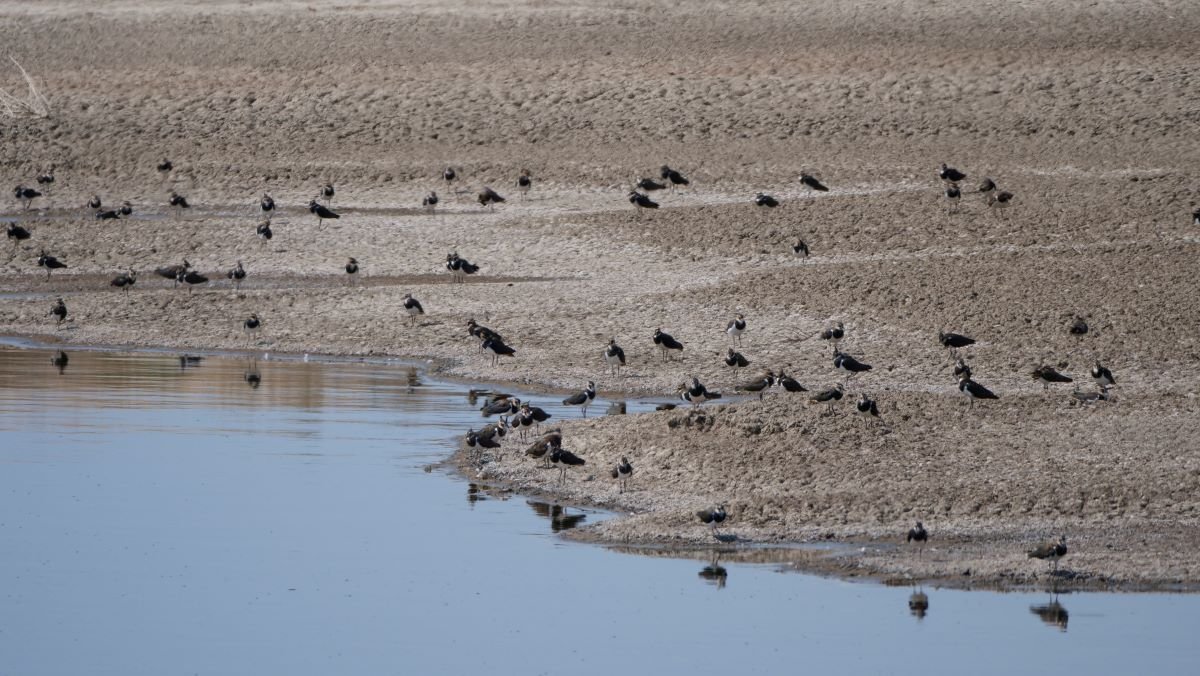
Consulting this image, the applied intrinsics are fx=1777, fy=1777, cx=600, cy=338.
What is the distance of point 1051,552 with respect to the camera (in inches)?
573

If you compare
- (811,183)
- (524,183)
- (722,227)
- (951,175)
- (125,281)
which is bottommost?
(125,281)

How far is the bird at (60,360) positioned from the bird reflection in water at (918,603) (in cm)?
1592

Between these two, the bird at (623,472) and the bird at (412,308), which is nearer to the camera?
the bird at (623,472)

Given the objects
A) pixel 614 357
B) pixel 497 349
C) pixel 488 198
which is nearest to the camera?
pixel 614 357

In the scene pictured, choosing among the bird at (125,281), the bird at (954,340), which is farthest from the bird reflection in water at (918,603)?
the bird at (125,281)

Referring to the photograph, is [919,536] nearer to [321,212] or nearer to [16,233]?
[321,212]

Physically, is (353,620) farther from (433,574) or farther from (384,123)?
(384,123)

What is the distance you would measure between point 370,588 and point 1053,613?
226 inches

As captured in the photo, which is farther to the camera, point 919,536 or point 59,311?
point 59,311

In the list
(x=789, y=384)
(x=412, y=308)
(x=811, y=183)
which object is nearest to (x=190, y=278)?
(x=412, y=308)

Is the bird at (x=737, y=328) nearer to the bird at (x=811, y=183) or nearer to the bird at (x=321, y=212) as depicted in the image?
the bird at (x=811, y=183)

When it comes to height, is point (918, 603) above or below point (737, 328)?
below

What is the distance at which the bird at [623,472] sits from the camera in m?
18.0

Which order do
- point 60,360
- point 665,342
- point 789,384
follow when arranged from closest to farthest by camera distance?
point 789,384 → point 665,342 → point 60,360
